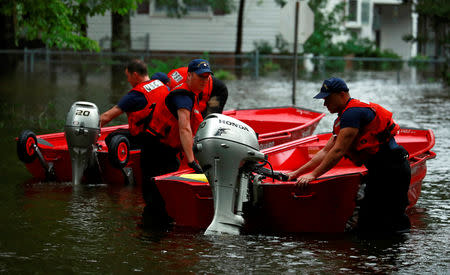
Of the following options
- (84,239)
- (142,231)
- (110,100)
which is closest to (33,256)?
(84,239)

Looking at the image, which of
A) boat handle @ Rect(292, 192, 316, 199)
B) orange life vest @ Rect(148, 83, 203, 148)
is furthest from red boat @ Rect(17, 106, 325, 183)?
boat handle @ Rect(292, 192, 316, 199)

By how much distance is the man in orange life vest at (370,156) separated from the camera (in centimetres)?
716

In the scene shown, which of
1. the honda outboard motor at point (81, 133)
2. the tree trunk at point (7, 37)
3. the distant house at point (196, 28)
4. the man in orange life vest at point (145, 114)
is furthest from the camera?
the distant house at point (196, 28)

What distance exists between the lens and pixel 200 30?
1483 inches

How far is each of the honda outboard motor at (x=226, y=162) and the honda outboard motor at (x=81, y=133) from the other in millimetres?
3121

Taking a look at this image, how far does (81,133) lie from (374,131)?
4332mm

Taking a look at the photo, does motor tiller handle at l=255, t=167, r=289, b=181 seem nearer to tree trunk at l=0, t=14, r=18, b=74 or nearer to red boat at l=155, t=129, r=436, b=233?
red boat at l=155, t=129, r=436, b=233

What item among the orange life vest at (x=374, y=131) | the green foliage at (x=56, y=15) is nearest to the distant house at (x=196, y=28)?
the green foliage at (x=56, y=15)

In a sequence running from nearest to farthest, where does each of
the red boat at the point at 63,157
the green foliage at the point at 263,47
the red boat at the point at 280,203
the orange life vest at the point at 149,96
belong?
the red boat at the point at 280,203
the orange life vest at the point at 149,96
the red boat at the point at 63,157
the green foliage at the point at 263,47

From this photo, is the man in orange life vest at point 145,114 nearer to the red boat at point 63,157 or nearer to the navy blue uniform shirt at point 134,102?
the navy blue uniform shirt at point 134,102

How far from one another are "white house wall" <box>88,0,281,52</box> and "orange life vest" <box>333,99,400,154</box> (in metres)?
29.9

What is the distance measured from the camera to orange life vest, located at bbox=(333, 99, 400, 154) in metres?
7.23

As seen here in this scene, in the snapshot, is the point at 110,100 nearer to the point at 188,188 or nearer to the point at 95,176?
the point at 95,176

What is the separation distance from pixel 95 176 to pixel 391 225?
177 inches
